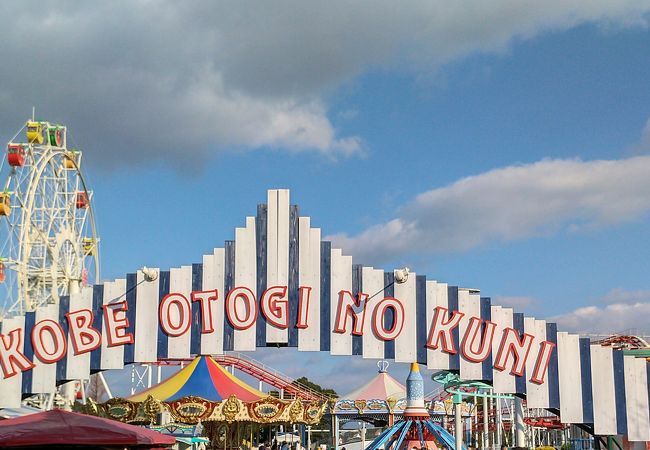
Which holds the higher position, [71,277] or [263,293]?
[71,277]

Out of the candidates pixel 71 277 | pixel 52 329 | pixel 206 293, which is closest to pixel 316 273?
pixel 206 293

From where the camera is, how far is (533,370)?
1914cm

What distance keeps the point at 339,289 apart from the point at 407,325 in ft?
5.65

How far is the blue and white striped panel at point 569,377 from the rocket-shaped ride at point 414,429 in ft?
14.1

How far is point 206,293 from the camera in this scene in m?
18.5

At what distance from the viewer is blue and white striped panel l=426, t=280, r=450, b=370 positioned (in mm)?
18828

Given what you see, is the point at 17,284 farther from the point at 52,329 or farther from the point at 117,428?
the point at 117,428

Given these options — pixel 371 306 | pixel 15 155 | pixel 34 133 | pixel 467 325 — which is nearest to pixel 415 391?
pixel 467 325

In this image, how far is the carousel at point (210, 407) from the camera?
25781 mm

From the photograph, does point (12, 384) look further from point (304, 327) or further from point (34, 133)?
point (34, 133)

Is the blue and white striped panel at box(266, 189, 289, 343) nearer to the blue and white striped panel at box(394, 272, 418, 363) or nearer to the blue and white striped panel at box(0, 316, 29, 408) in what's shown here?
the blue and white striped panel at box(394, 272, 418, 363)

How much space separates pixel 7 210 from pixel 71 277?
8.22 m

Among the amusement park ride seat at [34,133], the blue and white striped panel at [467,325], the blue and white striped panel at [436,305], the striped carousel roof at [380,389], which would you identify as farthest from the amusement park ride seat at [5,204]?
the blue and white striped panel at [467,325]

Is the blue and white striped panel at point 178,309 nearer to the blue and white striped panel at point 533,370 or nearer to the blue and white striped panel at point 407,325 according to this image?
the blue and white striped panel at point 407,325
